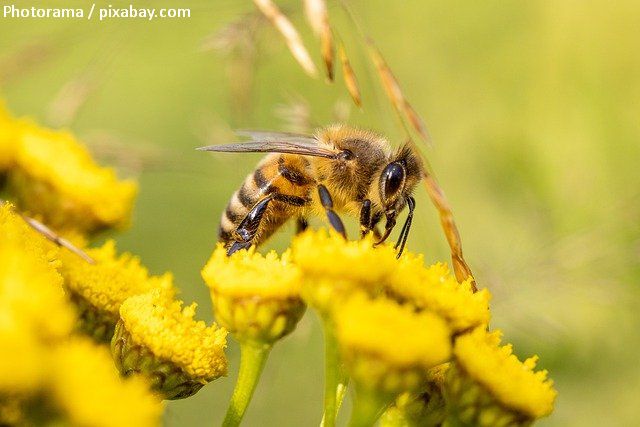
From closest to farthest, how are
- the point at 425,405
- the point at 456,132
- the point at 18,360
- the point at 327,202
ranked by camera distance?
the point at 18,360 < the point at 425,405 < the point at 327,202 < the point at 456,132

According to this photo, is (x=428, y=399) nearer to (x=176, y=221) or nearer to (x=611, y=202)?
(x=611, y=202)

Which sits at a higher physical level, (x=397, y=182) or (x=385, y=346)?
(x=385, y=346)

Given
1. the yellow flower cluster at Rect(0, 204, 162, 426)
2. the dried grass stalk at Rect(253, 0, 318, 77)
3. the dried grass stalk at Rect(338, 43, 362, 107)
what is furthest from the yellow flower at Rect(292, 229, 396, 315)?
the yellow flower cluster at Rect(0, 204, 162, 426)

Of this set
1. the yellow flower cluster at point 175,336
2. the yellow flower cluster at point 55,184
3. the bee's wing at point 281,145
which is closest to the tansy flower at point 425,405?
the yellow flower cluster at point 175,336

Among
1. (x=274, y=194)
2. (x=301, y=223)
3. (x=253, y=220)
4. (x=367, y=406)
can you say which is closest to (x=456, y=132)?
(x=301, y=223)

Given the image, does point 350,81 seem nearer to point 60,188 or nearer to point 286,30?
point 286,30

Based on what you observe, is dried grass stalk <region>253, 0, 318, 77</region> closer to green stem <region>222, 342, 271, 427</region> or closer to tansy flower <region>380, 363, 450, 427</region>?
green stem <region>222, 342, 271, 427</region>

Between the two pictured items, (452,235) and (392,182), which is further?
(392,182)
